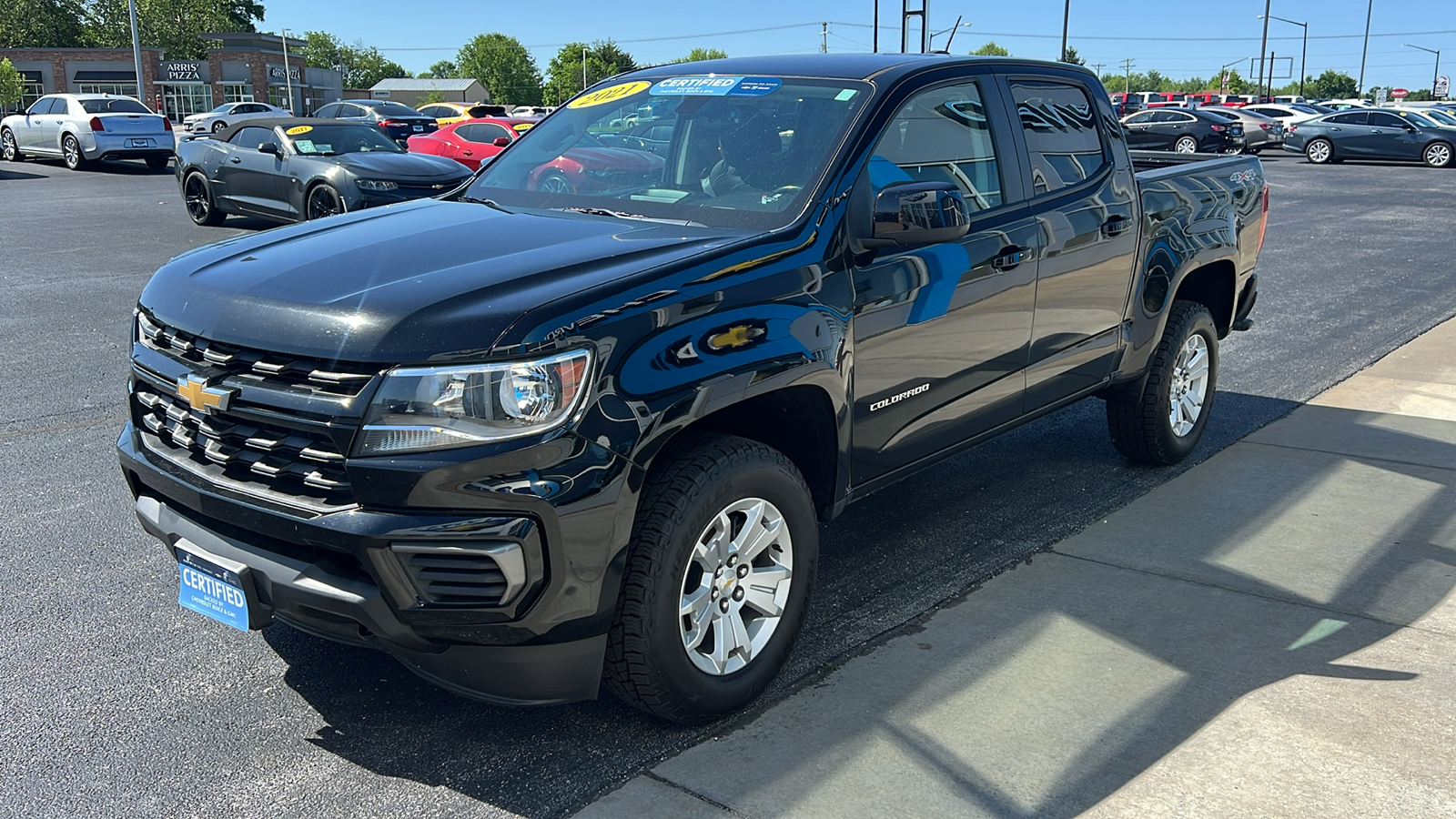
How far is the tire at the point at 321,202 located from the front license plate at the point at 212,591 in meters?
10.5

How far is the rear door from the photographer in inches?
182

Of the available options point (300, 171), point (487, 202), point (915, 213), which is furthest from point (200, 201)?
point (915, 213)

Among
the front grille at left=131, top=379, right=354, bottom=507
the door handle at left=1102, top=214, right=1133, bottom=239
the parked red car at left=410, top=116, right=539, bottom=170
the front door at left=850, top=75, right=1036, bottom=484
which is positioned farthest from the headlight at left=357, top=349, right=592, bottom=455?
the parked red car at left=410, top=116, right=539, bottom=170

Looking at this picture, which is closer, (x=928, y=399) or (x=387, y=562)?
(x=387, y=562)

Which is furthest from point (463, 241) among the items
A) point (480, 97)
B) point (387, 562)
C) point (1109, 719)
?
point (480, 97)

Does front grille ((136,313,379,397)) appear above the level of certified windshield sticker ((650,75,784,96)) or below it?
below

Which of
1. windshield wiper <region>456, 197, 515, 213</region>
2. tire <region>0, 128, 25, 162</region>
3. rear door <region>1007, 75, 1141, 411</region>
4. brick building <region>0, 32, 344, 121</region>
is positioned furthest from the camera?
brick building <region>0, 32, 344, 121</region>

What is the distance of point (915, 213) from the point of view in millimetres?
3570

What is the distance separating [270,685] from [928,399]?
2283mm

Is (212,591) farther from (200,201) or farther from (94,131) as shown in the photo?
(94,131)

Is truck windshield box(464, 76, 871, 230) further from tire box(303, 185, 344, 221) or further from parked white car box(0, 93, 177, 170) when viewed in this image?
parked white car box(0, 93, 177, 170)

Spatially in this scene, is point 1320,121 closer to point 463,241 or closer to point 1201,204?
point 1201,204

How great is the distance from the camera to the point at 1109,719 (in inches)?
134

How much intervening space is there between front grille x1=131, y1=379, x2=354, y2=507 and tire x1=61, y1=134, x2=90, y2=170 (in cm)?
2618
